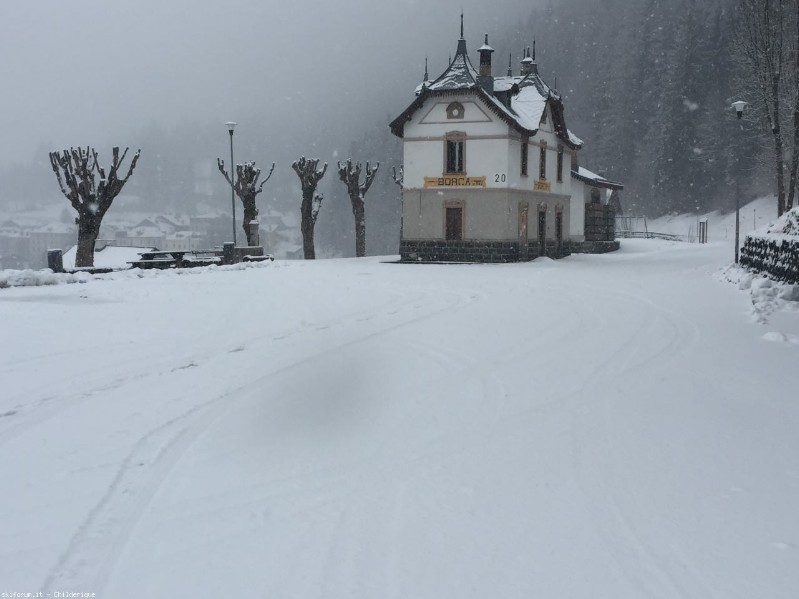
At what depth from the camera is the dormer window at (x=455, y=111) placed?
31922 millimetres

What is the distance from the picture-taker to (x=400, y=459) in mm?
5625

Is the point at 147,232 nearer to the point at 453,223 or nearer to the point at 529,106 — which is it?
the point at 529,106

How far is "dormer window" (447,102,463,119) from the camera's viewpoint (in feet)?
105

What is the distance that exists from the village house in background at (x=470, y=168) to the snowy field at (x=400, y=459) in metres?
20.2

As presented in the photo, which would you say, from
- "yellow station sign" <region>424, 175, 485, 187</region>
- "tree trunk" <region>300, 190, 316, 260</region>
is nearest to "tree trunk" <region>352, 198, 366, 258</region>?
"tree trunk" <region>300, 190, 316, 260</region>

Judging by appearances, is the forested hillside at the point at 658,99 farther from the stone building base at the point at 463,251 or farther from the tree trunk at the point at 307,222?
the stone building base at the point at 463,251

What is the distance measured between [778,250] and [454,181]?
1853 centimetres

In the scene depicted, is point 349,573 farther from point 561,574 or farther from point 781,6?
point 781,6

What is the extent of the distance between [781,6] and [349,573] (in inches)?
1106

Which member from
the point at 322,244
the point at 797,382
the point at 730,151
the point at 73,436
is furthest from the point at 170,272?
the point at 322,244

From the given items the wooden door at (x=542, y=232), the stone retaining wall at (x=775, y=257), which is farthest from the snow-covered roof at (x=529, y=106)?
the stone retaining wall at (x=775, y=257)

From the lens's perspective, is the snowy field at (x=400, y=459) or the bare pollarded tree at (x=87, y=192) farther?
the bare pollarded tree at (x=87, y=192)

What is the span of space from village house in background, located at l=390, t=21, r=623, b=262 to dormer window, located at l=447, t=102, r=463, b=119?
0.14 feet

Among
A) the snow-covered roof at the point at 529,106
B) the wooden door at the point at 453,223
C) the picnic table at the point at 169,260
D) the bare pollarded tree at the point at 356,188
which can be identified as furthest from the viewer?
the bare pollarded tree at the point at 356,188
